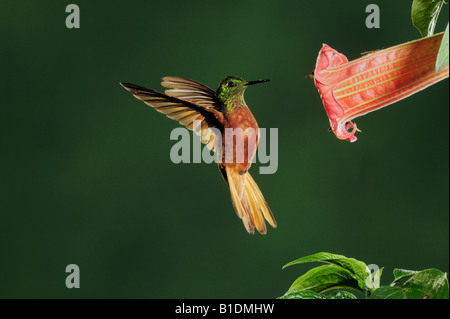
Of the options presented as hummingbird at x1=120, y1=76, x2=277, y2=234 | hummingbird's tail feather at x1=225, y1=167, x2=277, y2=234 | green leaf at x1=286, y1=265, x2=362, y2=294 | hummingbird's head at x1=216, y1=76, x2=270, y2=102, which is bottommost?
green leaf at x1=286, y1=265, x2=362, y2=294

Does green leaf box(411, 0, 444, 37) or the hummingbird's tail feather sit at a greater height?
green leaf box(411, 0, 444, 37)

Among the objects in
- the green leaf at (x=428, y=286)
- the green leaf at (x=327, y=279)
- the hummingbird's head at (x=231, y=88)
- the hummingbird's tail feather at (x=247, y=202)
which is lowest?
the green leaf at (x=327, y=279)

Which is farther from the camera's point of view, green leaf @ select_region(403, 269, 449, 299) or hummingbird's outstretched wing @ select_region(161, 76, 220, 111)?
hummingbird's outstretched wing @ select_region(161, 76, 220, 111)

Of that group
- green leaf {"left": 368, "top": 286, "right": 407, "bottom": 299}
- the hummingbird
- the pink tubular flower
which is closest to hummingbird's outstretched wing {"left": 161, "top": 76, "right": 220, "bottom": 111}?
the hummingbird

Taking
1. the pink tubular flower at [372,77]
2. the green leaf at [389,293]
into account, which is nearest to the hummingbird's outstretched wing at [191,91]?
the pink tubular flower at [372,77]

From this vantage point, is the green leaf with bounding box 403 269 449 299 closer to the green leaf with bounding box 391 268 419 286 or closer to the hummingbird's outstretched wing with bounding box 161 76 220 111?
the green leaf with bounding box 391 268 419 286

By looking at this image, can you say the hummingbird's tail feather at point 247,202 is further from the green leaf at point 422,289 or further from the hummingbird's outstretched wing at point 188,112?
the green leaf at point 422,289
